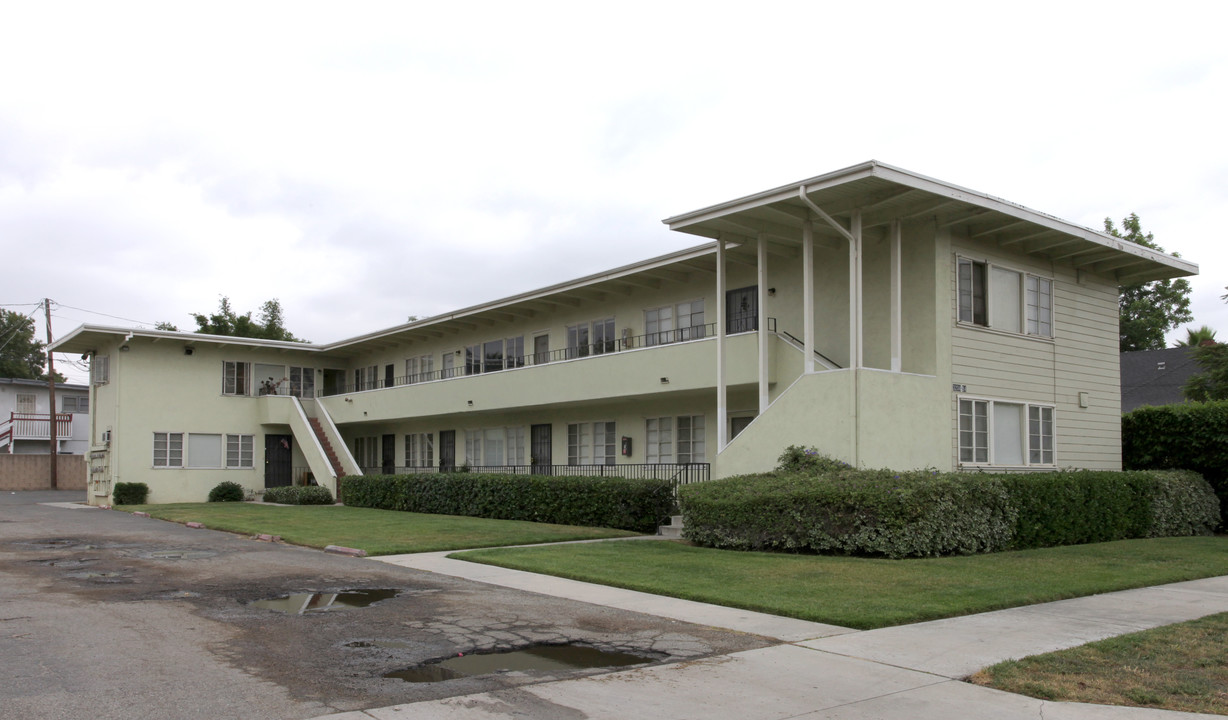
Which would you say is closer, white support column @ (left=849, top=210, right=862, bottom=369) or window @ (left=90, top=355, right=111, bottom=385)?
white support column @ (left=849, top=210, right=862, bottom=369)

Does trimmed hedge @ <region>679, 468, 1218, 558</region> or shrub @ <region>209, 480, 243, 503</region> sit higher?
trimmed hedge @ <region>679, 468, 1218, 558</region>

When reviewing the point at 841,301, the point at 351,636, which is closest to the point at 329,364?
the point at 841,301

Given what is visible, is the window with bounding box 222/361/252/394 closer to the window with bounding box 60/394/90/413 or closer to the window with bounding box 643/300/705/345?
the window with bounding box 643/300/705/345

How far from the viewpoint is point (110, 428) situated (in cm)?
3328

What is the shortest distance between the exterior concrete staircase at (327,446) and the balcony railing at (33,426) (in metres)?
21.9

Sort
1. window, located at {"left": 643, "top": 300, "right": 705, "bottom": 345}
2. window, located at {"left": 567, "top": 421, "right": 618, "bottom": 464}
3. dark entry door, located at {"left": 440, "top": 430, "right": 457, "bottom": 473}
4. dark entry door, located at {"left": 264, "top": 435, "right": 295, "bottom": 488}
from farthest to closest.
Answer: dark entry door, located at {"left": 264, "top": 435, "right": 295, "bottom": 488} < dark entry door, located at {"left": 440, "top": 430, "right": 457, "bottom": 473} < window, located at {"left": 567, "top": 421, "right": 618, "bottom": 464} < window, located at {"left": 643, "top": 300, "right": 705, "bottom": 345}

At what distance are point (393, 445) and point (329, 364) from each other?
5723 millimetres

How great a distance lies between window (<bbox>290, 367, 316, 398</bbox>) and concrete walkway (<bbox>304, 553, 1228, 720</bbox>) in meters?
30.8

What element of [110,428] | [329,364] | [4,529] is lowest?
[4,529]

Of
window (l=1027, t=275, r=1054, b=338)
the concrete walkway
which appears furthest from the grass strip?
window (l=1027, t=275, r=1054, b=338)

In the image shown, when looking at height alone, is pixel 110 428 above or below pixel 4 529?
Result: above

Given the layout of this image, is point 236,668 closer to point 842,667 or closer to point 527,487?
point 842,667

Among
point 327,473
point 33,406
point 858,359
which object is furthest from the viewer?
point 33,406

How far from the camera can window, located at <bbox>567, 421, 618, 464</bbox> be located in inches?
1032
